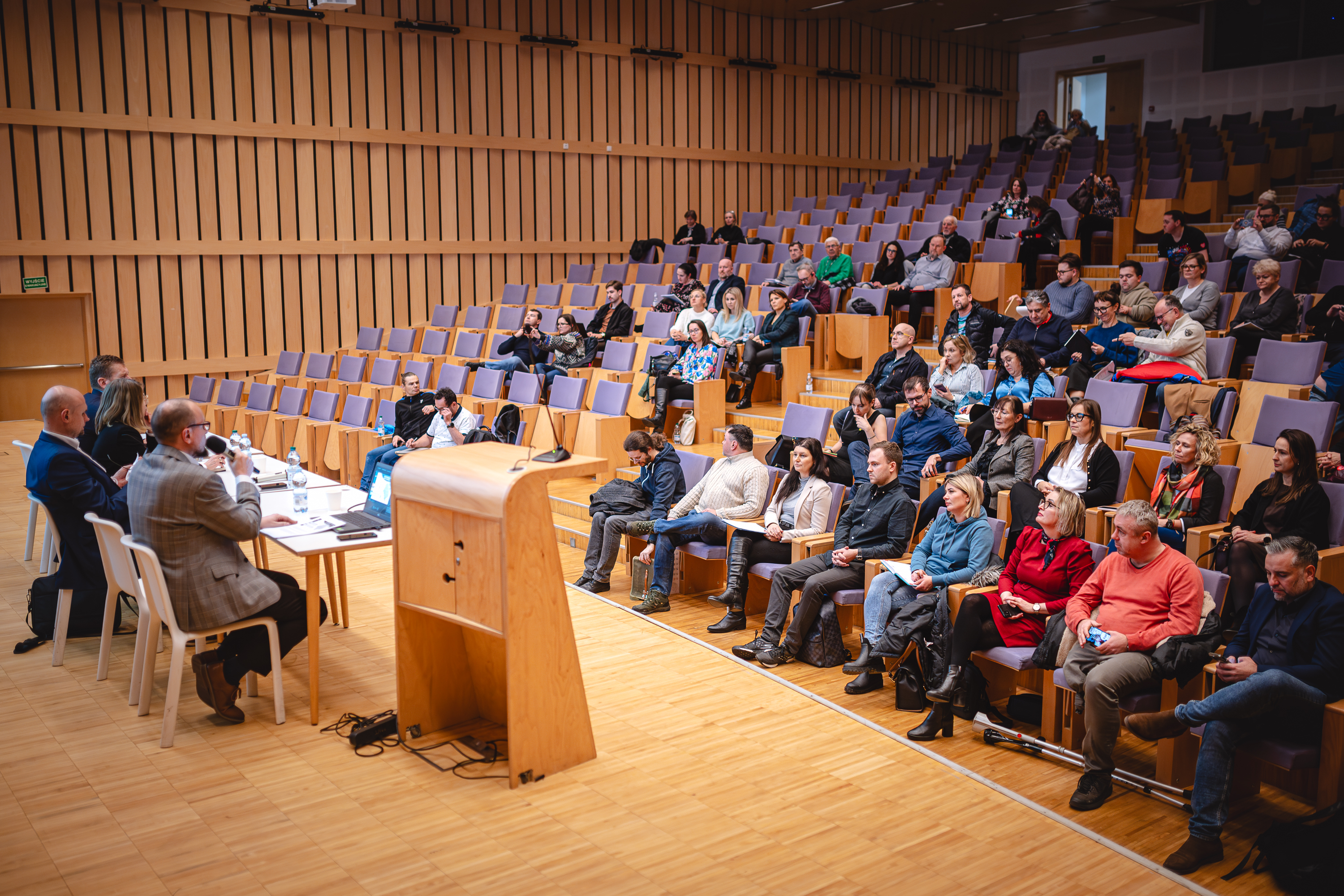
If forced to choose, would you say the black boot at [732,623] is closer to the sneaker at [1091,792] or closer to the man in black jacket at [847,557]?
the man in black jacket at [847,557]

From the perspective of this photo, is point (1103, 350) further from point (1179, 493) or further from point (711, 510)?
point (711, 510)

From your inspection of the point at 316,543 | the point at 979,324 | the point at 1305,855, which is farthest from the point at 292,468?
the point at 979,324

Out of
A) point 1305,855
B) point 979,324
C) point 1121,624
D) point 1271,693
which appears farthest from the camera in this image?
point 979,324

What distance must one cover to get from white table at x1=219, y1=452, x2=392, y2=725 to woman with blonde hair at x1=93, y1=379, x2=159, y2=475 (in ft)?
1.36

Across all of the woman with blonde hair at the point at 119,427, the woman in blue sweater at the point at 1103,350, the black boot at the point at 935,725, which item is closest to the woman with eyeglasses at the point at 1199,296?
the woman in blue sweater at the point at 1103,350

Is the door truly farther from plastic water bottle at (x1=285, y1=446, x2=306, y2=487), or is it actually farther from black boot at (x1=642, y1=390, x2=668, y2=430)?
plastic water bottle at (x1=285, y1=446, x2=306, y2=487)

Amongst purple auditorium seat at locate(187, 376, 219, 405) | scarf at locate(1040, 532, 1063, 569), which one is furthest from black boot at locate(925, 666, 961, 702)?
purple auditorium seat at locate(187, 376, 219, 405)

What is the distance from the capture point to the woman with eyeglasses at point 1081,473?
4672 mm

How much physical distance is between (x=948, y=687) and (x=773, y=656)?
33.0 inches

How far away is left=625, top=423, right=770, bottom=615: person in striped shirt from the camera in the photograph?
504cm

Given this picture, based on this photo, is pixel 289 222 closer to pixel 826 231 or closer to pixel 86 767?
pixel 826 231

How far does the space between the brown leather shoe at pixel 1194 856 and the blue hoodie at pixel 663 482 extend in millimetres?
2949

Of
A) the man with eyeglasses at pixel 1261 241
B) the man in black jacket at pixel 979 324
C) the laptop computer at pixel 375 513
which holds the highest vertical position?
the man with eyeglasses at pixel 1261 241

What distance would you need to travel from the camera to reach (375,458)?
23.0ft
